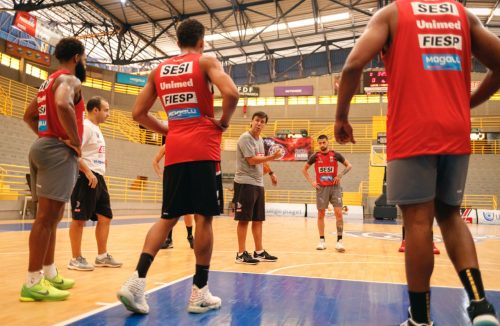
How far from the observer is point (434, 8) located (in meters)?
2.05

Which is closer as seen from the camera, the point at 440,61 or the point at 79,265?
the point at 440,61

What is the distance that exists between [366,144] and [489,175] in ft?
22.0

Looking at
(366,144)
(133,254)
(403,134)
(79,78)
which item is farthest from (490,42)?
(366,144)

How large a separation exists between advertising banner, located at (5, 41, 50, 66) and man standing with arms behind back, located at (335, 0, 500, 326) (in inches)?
1059

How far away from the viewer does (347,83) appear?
2.07 metres

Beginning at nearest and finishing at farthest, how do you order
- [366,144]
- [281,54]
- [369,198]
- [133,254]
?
[133,254] → [369,198] → [366,144] → [281,54]

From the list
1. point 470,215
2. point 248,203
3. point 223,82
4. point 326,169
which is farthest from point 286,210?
point 223,82

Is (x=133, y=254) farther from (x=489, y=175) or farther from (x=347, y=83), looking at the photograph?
(x=489, y=175)

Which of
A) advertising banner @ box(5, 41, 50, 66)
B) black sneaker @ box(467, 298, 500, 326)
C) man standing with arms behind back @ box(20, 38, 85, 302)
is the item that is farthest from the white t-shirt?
advertising banner @ box(5, 41, 50, 66)

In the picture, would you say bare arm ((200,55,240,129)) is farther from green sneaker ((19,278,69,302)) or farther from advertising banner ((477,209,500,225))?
advertising banner ((477,209,500,225))

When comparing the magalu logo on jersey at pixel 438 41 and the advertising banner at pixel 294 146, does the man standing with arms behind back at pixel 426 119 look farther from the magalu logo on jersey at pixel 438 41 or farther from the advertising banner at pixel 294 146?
the advertising banner at pixel 294 146

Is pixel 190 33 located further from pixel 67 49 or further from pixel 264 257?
pixel 264 257

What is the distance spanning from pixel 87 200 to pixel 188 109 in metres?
2.28

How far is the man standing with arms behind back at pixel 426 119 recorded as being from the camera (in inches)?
76.5
